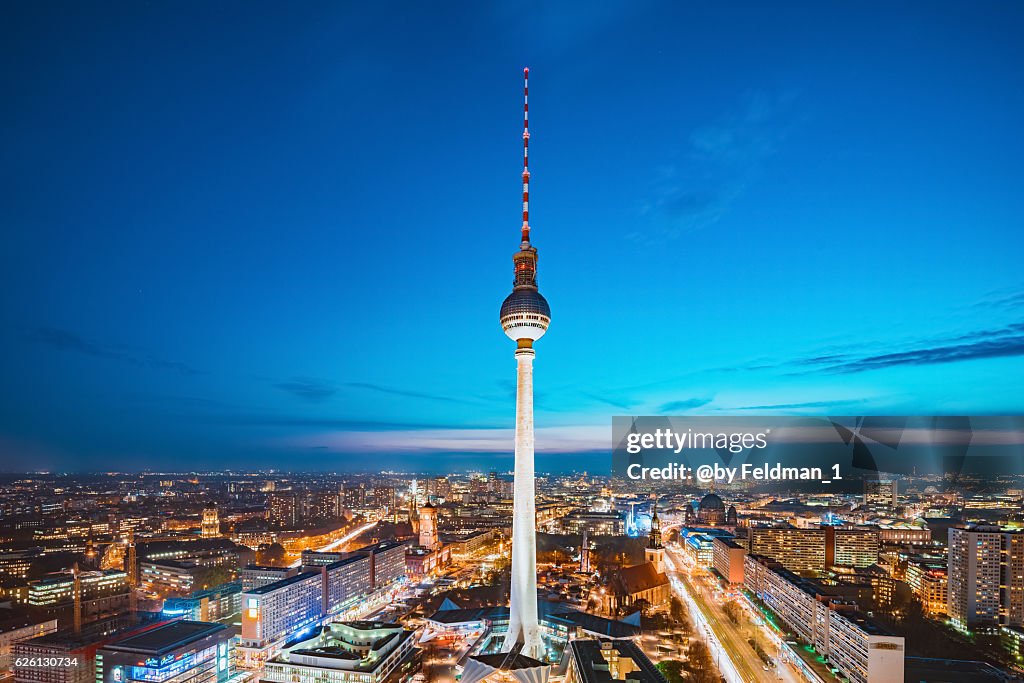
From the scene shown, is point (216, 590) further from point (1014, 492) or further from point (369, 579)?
point (1014, 492)

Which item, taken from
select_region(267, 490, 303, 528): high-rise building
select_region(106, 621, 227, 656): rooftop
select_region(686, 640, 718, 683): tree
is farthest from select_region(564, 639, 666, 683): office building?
select_region(267, 490, 303, 528): high-rise building

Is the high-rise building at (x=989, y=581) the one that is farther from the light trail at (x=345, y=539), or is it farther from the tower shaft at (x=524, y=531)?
the light trail at (x=345, y=539)

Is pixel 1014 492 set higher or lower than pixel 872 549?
higher

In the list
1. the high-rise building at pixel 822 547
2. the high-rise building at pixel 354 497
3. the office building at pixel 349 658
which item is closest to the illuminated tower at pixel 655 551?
the high-rise building at pixel 822 547

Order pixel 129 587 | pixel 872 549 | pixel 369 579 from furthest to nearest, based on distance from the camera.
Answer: pixel 872 549 → pixel 369 579 → pixel 129 587

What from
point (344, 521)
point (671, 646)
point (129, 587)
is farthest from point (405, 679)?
point (344, 521)

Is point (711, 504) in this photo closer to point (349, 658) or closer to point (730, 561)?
point (730, 561)

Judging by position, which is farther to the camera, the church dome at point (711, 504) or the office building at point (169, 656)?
the church dome at point (711, 504)
